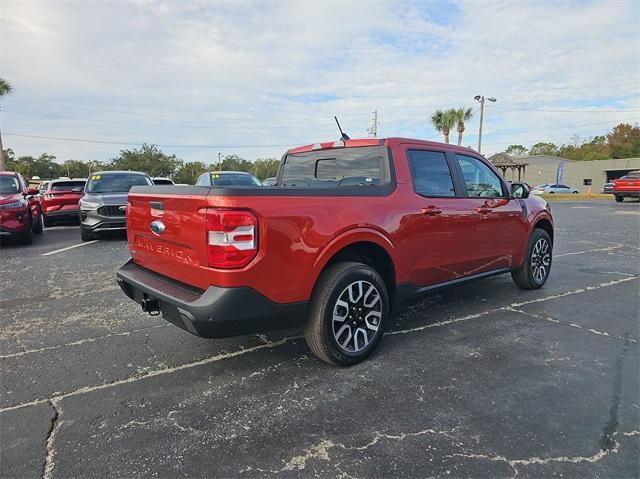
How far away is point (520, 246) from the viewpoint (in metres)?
5.07

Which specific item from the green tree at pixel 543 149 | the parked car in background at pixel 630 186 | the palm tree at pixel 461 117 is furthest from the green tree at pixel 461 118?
the green tree at pixel 543 149

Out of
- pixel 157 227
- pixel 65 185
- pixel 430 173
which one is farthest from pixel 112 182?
pixel 430 173

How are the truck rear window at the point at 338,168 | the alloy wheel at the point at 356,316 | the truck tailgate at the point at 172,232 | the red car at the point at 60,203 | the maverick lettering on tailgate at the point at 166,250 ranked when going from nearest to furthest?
the truck tailgate at the point at 172,232, the maverick lettering on tailgate at the point at 166,250, the alloy wheel at the point at 356,316, the truck rear window at the point at 338,168, the red car at the point at 60,203

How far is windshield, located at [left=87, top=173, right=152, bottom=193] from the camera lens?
9.63 m

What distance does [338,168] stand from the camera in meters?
3.93

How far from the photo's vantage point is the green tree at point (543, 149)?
87.3m

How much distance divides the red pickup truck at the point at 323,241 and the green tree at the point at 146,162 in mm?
70513

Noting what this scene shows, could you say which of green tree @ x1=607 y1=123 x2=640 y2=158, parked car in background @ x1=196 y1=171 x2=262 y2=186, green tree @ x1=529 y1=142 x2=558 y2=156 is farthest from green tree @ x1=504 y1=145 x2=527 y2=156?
parked car in background @ x1=196 y1=171 x2=262 y2=186

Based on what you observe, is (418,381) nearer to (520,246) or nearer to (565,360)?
(565,360)

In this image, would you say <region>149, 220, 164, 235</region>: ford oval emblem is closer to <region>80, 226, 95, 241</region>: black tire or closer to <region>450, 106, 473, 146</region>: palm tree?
<region>80, 226, 95, 241</region>: black tire

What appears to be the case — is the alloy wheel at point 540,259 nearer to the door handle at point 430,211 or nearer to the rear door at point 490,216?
the rear door at point 490,216

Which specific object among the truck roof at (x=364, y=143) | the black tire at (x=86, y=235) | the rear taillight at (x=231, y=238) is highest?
the truck roof at (x=364, y=143)

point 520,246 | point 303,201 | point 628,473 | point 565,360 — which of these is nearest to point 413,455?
point 628,473

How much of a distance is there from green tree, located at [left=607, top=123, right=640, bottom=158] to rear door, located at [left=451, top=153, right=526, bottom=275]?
75.7 meters
